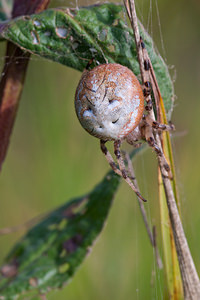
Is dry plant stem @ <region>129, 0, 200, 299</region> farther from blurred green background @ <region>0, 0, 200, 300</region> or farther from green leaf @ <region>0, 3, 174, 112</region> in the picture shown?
blurred green background @ <region>0, 0, 200, 300</region>

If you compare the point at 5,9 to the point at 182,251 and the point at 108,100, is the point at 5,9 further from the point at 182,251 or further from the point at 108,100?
the point at 182,251

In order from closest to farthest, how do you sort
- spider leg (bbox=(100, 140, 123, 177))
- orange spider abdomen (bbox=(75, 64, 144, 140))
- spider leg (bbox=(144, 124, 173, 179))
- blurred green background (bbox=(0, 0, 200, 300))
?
1. orange spider abdomen (bbox=(75, 64, 144, 140))
2. spider leg (bbox=(144, 124, 173, 179))
3. spider leg (bbox=(100, 140, 123, 177))
4. blurred green background (bbox=(0, 0, 200, 300))

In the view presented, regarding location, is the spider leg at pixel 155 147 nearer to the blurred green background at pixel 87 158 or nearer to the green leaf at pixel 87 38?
the green leaf at pixel 87 38

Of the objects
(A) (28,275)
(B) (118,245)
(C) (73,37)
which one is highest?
(C) (73,37)

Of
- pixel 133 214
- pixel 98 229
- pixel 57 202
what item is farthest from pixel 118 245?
pixel 98 229

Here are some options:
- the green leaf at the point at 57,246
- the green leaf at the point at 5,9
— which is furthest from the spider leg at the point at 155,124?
the green leaf at the point at 5,9

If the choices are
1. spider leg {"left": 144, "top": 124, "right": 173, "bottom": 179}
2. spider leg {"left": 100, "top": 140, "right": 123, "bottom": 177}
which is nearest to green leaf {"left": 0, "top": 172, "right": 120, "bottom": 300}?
spider leg {"left": 100, "top": 140, "right": 123, "bottom": 177}

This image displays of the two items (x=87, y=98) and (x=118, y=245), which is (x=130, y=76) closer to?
(x=87, y=98)

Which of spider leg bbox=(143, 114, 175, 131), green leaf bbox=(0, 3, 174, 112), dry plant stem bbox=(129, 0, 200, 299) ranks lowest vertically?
dry plant stem bbox=(129, 0, 200, 299)
